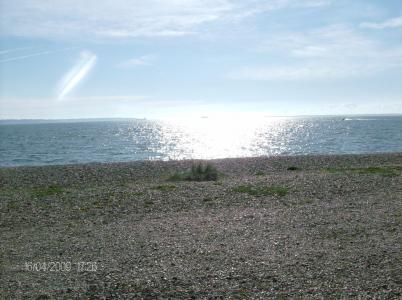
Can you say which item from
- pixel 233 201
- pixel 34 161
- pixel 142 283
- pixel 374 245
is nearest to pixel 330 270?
pixel 374 245

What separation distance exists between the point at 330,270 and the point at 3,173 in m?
28.1

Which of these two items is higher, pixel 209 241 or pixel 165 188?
pixel 165 188

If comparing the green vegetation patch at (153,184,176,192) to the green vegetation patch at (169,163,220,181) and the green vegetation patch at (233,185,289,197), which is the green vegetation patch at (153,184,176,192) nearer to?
the green vegetation patch at (233,185,289,197)

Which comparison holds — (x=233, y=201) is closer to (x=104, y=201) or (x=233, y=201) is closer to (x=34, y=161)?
(x=104, y=201)

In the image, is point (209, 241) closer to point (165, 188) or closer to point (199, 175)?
point (165, 188)

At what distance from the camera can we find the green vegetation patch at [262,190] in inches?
712

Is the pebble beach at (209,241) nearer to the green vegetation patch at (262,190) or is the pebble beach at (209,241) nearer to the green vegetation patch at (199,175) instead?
the green vegetation patch at (262,190)

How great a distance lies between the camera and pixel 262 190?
18.7 metres

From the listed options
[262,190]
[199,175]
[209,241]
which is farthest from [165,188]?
[209,241]

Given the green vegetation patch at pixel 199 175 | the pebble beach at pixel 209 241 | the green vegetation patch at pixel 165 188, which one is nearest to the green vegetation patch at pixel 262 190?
the pebble beach at pixel 209 241

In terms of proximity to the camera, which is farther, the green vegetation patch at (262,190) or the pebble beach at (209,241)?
the green vegetation patch at (262,190)

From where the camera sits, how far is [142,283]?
8.70 metres

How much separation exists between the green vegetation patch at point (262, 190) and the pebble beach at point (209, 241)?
0.04 metres

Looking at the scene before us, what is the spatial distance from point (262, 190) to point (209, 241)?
7.52 meters
